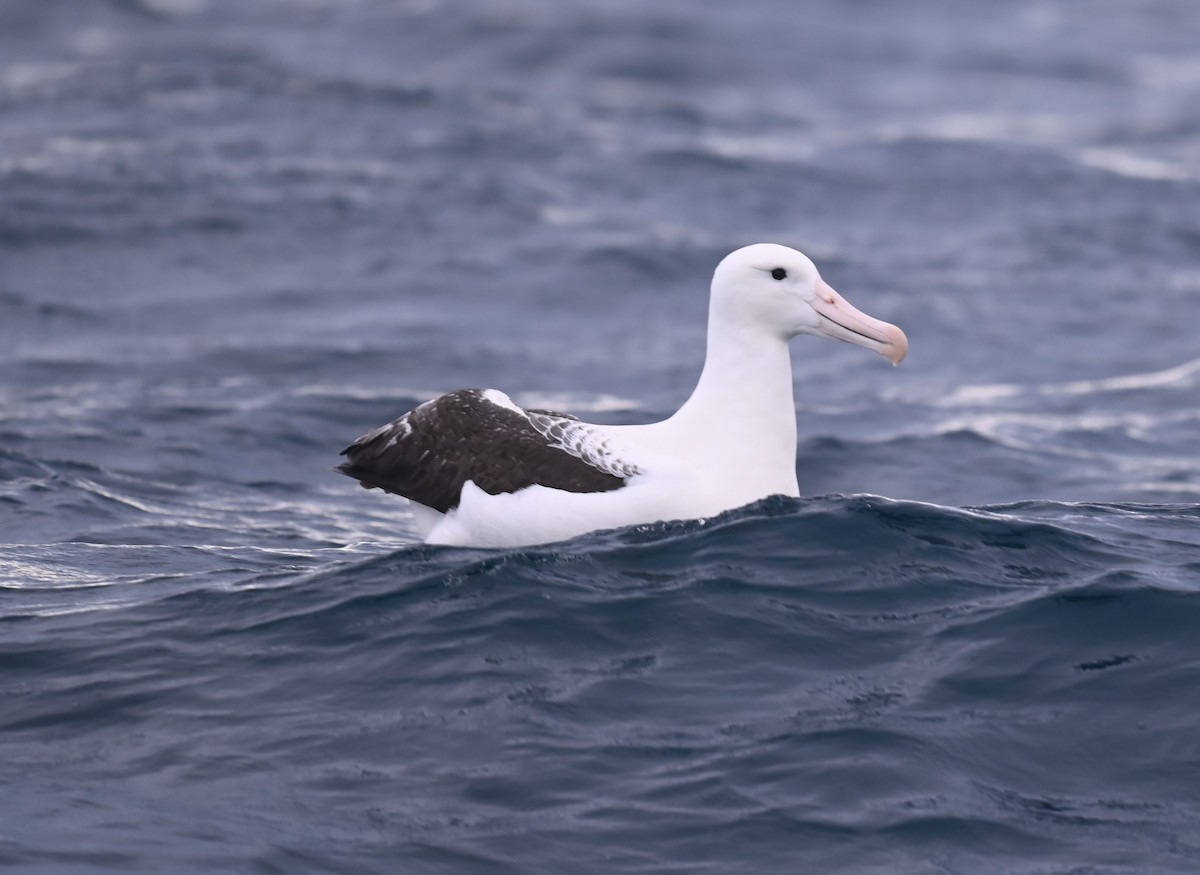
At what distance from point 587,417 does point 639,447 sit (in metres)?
6.38

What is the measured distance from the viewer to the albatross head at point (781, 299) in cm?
882

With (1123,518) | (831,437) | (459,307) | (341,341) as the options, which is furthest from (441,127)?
(1123,518)

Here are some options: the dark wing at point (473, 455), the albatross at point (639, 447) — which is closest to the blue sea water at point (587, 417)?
the albatross at point (639, 447)

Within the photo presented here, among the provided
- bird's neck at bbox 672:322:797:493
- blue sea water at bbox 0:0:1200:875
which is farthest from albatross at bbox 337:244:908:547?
blue sea water at bbox 0:0:1200:875

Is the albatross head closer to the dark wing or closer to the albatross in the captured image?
the albatross

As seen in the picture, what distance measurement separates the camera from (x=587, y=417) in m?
14.8

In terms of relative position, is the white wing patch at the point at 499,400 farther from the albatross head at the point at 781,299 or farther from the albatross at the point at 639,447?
the albatross head at the point at 781,299

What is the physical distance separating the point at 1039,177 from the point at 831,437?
10973 millimetres

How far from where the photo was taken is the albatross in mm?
8258

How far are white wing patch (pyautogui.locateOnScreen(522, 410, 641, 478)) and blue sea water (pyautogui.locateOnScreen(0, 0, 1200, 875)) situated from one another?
322 millimetres

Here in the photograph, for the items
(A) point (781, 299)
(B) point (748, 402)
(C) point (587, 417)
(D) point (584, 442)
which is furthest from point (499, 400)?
(C) point (587, 417)

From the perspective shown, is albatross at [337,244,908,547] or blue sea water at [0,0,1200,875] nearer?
blue sea water at [0,0,1200,875]

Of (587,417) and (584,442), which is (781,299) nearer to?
(584,442)

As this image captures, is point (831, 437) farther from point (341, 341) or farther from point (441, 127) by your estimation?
point (441, 127)
